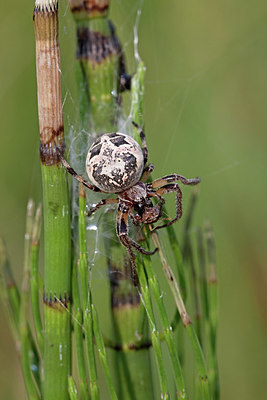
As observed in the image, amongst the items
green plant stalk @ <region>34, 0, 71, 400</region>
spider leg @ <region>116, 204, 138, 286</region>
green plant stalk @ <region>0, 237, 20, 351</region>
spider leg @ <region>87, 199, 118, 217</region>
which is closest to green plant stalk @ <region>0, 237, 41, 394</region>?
green plant stalk @ <region>0, 237, 20, 351</region>

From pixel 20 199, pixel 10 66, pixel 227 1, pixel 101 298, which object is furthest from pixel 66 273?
pixel 227 1

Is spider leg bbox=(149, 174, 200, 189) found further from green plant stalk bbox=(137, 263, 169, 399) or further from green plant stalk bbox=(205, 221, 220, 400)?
green plant stalk bbox=(137, 263, 169, 399)

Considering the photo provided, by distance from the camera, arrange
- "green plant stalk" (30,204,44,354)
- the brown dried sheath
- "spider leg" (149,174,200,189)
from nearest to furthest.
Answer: the brown dried sheath, "green plant stalk" (30,204,44,354), "spider leg" (149,174,200,189)

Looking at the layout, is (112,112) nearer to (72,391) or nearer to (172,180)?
(172,180)

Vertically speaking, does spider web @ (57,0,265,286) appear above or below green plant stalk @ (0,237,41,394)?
above

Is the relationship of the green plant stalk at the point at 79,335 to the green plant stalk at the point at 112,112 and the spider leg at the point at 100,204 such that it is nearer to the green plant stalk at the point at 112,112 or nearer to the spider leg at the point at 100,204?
the green plant stalk at the point at 112,112

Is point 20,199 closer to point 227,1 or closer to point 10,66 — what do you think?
point 10,66
